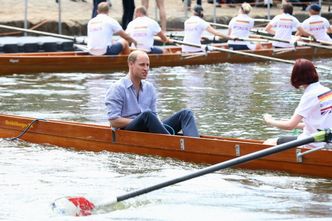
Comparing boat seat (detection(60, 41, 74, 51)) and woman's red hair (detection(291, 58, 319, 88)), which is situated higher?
woman's red hair (detection(291, 58, 319, 88))

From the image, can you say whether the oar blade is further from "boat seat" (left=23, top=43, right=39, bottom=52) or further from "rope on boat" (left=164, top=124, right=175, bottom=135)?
"boat seat" (left=23, top=43, right=39, bottom=52)

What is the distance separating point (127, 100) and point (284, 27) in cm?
1245

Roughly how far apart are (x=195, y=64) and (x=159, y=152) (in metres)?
11.2

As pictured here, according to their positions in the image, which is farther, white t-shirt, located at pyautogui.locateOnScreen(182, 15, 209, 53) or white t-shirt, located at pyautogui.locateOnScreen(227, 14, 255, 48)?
white t-shirt, located at pyautogui.locateOnScreen(227, 14, 255, 48)

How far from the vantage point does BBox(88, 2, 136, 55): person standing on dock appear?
66.4ft

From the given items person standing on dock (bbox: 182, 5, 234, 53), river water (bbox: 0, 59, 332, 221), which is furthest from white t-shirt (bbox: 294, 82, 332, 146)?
person standing on dock (bbox: 182, 5, 234, 53)

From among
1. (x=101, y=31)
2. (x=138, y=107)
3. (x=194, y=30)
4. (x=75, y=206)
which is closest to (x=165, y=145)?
(x=138, y=107)

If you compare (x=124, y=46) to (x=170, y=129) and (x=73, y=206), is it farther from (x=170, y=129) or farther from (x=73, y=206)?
(x=73, y=206)

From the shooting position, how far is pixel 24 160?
11578 mm

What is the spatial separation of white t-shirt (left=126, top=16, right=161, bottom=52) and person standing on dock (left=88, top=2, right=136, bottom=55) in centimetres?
24

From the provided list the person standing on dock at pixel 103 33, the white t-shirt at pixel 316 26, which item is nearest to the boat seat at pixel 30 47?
the person standing on dock at pixel 103 33

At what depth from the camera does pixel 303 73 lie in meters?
9.95

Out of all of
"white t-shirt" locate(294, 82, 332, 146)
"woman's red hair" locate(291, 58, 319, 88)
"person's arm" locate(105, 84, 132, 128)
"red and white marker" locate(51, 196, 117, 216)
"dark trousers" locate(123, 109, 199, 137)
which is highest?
"woman's red hair" locate(291, 58, 319, 88)

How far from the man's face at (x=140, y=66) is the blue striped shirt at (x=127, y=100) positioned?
15cm
